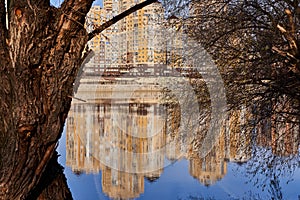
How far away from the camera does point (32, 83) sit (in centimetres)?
188

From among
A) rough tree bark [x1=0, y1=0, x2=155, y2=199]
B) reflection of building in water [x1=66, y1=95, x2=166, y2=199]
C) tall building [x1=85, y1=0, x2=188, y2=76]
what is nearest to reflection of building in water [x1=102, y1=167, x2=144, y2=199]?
reflection of building in water [x1=66, y1=95, x2=166, y2=199]

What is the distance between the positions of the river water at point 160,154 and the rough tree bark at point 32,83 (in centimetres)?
203

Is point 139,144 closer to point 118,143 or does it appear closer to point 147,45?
point 118,143

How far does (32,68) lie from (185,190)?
4771 mm

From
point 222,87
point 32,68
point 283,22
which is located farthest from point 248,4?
point 32,68

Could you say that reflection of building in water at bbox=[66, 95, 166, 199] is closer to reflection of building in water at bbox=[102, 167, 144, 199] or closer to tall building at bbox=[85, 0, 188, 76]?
reflection of building in water at bbox=[102, 167, 144, 199]

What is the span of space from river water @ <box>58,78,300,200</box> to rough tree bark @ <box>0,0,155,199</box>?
6.65 ft

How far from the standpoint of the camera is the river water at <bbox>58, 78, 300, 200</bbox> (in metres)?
4.98

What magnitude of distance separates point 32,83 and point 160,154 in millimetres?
4640

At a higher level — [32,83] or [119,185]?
[32,83]

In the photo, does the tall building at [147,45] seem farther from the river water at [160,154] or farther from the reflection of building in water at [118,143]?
the reflection of building in water at [118,143]

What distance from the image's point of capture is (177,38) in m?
5.52

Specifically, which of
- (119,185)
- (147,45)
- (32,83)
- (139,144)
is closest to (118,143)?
(139,144)

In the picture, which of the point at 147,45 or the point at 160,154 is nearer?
the point at 147,45
